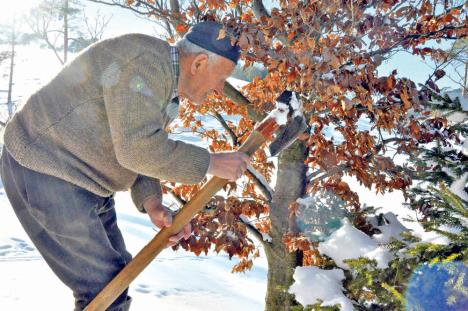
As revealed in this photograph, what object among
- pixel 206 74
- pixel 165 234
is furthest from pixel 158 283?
pixel 206 74

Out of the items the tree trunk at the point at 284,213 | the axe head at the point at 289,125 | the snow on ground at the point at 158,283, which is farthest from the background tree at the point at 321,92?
the snow on ground at the point at 158,283

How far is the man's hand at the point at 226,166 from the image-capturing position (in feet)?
6.49

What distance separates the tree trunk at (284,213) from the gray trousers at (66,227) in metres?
2.61

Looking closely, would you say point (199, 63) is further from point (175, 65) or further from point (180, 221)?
point (180, 221)

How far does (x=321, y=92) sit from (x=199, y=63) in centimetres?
133

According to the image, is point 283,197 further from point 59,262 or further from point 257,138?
point 59,262

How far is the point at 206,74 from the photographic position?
2053 millimetres

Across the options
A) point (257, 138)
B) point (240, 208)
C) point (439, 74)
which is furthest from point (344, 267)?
point (439, 74)

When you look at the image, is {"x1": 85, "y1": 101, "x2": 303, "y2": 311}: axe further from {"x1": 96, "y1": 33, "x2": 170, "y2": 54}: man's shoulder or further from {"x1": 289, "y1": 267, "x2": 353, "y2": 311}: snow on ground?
{"x1": 289, "y1": 267, "x2": 353, "y2": 311}: snow on ground

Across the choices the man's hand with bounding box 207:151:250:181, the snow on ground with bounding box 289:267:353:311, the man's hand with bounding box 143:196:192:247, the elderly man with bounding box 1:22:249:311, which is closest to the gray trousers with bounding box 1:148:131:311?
the elderly man with bounding box 1:22:249:311

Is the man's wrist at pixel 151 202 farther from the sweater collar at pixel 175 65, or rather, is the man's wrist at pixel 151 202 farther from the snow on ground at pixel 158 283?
the snow on ground at pixel 158 283

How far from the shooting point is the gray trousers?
1.87m

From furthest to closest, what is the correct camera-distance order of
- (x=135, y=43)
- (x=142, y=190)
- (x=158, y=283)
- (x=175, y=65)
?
(x=158, y=283) → (x=142, y=190) → (x=175, y=65) → (x=135, y=43)

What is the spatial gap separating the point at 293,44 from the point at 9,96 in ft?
129
